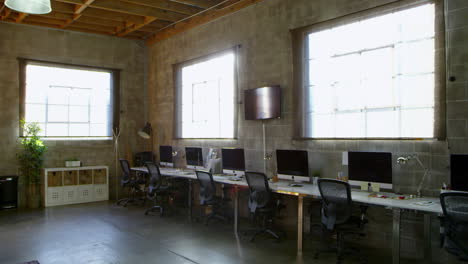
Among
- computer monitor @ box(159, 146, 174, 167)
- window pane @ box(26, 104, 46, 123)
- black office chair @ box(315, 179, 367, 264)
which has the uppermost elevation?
window pane @ box(26, 104, 46, 123)

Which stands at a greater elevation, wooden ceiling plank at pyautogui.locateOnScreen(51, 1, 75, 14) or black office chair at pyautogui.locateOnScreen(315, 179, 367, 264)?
wooden ceiling plank at pyautogui.locateOnScreen(51, 1, 75, 14)

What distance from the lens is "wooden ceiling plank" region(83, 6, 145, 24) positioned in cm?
776

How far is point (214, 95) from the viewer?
7777 millimetres

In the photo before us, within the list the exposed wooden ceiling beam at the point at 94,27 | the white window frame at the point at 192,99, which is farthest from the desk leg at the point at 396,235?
the exposed wooden ceiling beam at the point at 94,27

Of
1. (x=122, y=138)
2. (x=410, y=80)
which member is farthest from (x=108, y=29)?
(x=410, y=80)

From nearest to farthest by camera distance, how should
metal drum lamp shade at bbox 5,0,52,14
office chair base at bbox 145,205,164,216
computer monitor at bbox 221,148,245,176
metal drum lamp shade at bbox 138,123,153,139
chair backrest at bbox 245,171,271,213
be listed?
metal drum lamp shade at bbox 5,0,52,14
chair backrest at bbox 245,171,271,213
computer monitor at bbox 221,148,245,176
office chair base at bbox 145,205,164,216
metal drum lamp shade at bbox 138,123,153,139

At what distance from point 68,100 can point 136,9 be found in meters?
2.77

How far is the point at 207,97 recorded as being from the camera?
7977 mm

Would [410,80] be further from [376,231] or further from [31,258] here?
[31,258]

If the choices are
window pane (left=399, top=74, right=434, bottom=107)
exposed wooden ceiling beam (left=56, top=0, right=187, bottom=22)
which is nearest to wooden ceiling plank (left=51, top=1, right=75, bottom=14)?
exposed wooden ceiling beam (left=56, top=0, right=187, bottom=22)

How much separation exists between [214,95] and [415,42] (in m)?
4.14

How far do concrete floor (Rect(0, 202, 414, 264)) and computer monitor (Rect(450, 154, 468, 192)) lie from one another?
46.6 inches

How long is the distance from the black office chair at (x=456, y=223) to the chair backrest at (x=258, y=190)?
2.19 metres

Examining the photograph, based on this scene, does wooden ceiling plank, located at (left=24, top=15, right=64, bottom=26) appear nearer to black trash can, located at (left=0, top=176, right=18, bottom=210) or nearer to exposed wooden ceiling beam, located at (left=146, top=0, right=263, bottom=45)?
exposed wooden ceiling beam, located at (left=146, top=0, right=263, bottom=45)
